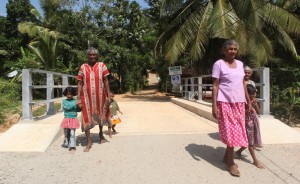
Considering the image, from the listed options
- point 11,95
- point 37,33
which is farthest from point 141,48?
point 11,95

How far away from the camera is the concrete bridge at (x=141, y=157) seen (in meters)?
4.31

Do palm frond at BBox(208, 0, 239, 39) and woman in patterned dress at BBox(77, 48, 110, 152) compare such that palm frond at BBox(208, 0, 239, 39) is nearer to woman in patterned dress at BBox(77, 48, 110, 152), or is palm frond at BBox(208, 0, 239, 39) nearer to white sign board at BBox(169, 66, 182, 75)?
white sign board at BBox(169, 66, 182, 75)

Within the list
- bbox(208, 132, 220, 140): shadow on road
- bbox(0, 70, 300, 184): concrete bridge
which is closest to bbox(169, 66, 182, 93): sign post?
bbox(0, 70, 300, 184): concrete bridge

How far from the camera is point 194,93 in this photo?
14.2m

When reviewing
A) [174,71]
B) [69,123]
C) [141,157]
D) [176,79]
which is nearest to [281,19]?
[174,71]

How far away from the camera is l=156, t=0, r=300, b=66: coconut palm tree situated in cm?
1372

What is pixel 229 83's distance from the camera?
4.55m

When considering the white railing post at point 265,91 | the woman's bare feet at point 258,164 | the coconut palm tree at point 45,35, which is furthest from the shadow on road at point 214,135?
the coconut palm tree at point 45,35

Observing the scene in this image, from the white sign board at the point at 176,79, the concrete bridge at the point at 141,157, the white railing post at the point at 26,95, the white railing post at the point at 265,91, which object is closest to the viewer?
the concrete bridge at the point at 141,157

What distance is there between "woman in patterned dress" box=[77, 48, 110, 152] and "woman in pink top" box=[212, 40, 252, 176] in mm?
2064

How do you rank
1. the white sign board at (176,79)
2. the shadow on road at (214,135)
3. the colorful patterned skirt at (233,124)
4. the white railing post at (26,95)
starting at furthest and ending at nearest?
the white sign board at (176,79), the white railing post at (26,95), the shadow on road at (214,135), the colorful patterned skirt at (233,124)

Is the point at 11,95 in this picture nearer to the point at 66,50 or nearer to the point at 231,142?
the point at 66,50

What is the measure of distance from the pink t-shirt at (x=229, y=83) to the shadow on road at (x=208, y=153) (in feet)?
3.20

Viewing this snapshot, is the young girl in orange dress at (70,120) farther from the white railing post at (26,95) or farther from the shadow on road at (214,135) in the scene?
the shadow on road at (214,135)
